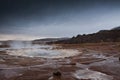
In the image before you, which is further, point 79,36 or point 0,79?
point 79,36

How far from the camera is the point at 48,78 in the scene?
454 inches

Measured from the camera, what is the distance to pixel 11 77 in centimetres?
1245

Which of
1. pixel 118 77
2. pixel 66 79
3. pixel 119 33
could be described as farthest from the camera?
pixel 119 33

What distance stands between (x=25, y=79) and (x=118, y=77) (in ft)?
17.0

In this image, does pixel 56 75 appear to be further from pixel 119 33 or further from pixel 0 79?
pixel 119 33

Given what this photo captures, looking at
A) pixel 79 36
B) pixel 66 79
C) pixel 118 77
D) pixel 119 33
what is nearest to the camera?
pixel 66 79

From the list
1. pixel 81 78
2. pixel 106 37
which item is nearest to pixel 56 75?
pixel 81 78

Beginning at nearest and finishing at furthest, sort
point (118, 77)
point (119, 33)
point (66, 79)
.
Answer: point (66, 79), point (118, 77), point (119, 33)

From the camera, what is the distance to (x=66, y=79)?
11477mm

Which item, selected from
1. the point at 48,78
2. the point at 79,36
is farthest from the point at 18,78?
the point at 79,36

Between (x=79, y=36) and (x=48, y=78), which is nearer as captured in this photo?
(x=48, y=78)

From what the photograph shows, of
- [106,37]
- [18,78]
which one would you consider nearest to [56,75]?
[18,78]

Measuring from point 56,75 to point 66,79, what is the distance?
22.2 inches

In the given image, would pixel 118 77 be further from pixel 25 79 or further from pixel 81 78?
pixel 25 79
